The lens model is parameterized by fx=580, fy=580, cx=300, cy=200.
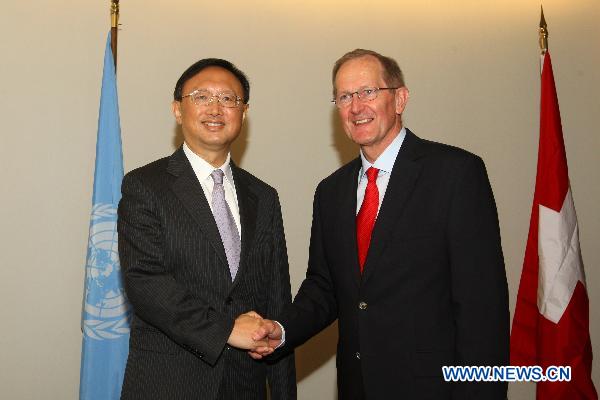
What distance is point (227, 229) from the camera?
2297 millimetres

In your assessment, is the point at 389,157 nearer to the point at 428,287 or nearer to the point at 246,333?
the point at 428,287

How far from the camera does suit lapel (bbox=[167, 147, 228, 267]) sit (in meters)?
2.20

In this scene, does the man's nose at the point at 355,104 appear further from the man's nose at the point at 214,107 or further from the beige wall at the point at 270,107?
the beige wall at the point at 270,107

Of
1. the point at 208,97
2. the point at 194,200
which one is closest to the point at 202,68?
the point at 208,97

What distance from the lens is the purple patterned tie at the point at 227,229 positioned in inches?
89.0

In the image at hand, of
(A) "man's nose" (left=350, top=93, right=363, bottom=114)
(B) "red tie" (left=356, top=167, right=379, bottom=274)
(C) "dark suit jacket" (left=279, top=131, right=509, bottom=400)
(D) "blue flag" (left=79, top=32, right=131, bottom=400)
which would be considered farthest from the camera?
(D) "blue flag" (left=79, top=32, right=131, bottom=400)

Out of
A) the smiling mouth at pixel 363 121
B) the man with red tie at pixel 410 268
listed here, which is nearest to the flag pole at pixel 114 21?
the man with red tie at pixel 410 268

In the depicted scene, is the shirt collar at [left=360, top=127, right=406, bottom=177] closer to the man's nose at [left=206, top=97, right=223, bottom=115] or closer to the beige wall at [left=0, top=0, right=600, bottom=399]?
the man's nose at [left=206, top=97, right=223, bottom=115]

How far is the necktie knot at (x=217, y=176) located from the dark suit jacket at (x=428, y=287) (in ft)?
1.96

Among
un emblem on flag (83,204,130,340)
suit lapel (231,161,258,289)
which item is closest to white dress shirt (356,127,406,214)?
suit lapel (231,161,258,289)

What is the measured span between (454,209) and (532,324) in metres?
2.17

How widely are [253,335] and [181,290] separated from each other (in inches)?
12.5

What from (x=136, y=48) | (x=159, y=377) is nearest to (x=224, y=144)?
(x=159, y=377)

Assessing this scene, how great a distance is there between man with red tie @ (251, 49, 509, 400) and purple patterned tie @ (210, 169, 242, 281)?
288 millimetres
